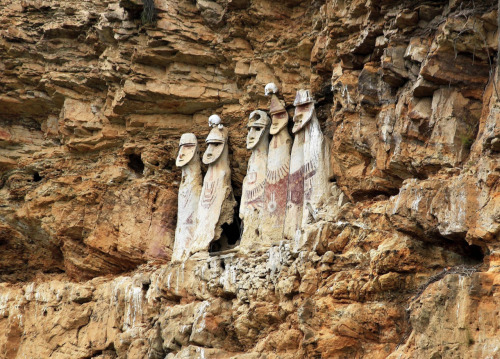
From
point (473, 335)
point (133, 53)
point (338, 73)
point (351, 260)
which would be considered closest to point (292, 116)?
point (338, 73)

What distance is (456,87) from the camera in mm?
10750

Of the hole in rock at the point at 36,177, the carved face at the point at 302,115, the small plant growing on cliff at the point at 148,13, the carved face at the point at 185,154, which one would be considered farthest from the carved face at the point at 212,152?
the hole in rock at the point at 36,177

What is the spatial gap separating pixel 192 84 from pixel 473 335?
8.51m

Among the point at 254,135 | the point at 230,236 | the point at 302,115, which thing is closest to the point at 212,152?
the point at 254,135

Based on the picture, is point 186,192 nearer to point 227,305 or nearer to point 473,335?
point 227,305

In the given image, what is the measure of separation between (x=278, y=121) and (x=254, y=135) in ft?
1.62

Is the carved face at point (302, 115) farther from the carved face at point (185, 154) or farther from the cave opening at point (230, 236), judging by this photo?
the carved face at point (185, 154)

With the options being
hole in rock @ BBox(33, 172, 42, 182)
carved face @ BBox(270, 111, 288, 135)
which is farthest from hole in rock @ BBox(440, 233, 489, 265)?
hole in rock @ BBox(33, 172, 42, 182)

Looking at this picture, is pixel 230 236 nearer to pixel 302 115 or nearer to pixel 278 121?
pixel 278 121

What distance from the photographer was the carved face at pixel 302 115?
1387 cm

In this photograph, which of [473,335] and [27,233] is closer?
[473,335]

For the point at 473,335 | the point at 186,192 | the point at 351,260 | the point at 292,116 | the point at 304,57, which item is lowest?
the point at 473,335

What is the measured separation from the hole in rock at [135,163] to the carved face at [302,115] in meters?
3.99

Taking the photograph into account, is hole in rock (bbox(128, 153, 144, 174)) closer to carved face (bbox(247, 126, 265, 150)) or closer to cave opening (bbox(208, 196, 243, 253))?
cave opening (bbox(208, 196, 243, 253))
